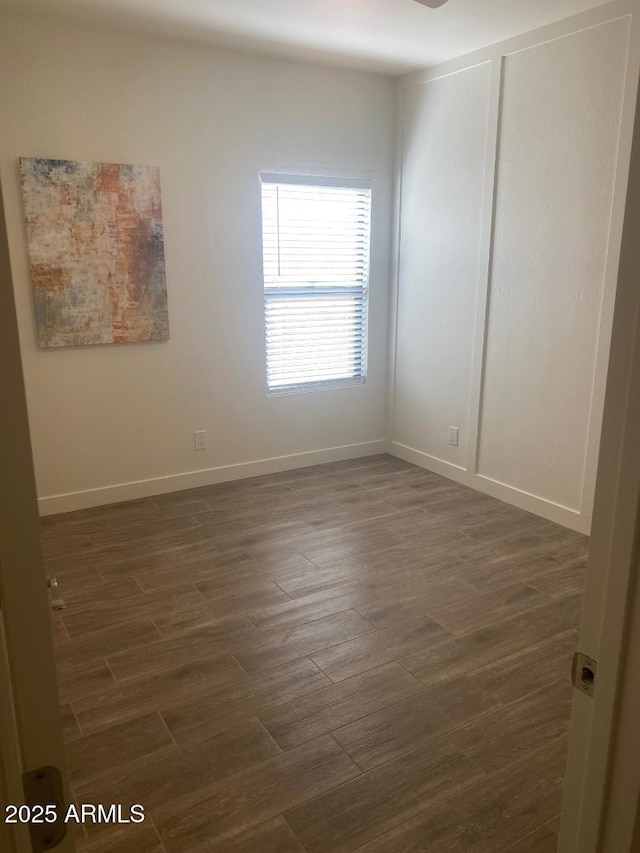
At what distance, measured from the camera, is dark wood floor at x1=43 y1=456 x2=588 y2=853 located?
1.85m

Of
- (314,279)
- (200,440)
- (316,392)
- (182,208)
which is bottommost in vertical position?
(200,440)

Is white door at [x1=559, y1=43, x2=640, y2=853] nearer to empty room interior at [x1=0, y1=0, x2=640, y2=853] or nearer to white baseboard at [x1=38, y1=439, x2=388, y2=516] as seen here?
empty room interior at [x1=0, y1=0, x2=640, y2=853]

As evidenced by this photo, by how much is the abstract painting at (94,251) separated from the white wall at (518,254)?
191 cm

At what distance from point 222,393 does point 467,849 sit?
3241mm

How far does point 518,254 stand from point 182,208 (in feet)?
6.97

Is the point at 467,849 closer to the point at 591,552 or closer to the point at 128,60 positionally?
the point at 591,552

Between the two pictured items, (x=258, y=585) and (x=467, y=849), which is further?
(x=258, y=585)

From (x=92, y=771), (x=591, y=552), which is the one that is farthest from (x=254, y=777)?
(x=591, y=552)

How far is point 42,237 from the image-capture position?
362 centimetres

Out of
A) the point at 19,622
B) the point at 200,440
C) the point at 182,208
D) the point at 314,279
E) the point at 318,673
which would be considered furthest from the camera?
the point at 314,279

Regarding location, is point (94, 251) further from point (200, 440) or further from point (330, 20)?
point (330, 20)

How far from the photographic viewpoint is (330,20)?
135 inches

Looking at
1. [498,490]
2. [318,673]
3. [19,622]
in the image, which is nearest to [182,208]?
[498,490]

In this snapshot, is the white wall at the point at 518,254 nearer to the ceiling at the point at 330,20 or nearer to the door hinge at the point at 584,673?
the ceiling at the point at 330,20
